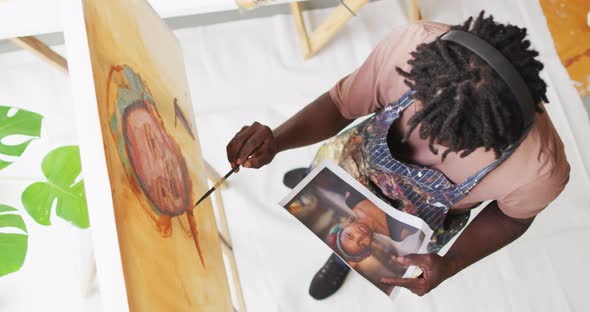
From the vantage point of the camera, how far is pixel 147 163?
2.36ft

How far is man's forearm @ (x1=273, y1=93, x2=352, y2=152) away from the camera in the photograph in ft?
3.42

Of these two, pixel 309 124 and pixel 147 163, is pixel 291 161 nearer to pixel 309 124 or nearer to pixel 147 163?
pixel 309 124

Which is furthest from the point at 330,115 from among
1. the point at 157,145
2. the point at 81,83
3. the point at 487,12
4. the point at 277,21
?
the point at 487,12

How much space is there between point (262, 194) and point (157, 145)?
0.81 m

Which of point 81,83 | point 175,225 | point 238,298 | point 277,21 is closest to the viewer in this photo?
point 81,83

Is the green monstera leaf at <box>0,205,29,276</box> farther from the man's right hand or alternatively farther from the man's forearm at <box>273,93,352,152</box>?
the man's forearm at <box>273,93,352,152</box>

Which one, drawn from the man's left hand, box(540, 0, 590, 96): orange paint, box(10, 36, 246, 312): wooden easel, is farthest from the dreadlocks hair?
box(540, 0, 590, 96): orange paint

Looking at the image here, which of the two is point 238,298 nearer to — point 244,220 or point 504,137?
point 244,220

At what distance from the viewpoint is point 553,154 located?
2.73 feet

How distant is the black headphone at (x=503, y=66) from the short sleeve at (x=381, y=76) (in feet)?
0.50

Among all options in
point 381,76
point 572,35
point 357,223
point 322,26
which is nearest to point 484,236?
point 357,223

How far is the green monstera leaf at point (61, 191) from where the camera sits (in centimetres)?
85

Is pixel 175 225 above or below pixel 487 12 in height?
below

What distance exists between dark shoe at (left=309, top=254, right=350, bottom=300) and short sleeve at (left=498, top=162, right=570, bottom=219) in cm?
65
